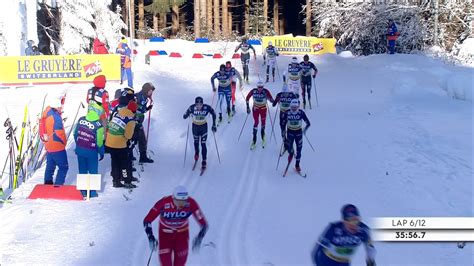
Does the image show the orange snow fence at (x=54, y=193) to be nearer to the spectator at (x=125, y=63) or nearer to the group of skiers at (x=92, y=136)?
the group of skiers at (x=92, y=136)

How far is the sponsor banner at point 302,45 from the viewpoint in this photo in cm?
3512

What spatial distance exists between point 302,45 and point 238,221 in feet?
85.9

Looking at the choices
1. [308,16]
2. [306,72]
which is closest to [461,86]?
[306,72]

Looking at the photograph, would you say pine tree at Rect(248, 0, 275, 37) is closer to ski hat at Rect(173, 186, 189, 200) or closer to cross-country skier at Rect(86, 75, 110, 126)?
cross-country skier at Rect(86, 75, 110, 126)

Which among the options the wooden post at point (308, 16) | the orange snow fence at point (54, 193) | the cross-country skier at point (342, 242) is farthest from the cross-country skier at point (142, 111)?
the wooden post at point (308, 16)

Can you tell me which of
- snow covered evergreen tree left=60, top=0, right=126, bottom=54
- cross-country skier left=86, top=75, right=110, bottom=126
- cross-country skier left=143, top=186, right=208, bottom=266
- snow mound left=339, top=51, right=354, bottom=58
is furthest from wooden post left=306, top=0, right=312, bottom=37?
cross-country skier left=143, top=186, right=208, bottom=266

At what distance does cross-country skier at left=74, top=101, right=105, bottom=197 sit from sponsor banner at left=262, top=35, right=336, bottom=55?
23772mm

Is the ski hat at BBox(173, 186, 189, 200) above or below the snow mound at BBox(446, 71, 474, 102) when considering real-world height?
below

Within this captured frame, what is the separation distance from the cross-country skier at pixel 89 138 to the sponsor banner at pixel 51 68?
1347 cm

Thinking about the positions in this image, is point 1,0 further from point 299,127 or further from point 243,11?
point 243,11

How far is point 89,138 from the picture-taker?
38.0 ft

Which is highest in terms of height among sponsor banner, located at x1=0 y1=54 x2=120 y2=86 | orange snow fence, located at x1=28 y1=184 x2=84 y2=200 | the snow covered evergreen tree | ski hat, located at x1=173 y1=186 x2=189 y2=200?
the snow covered evergreen tree

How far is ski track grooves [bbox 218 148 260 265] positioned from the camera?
9.48 meters

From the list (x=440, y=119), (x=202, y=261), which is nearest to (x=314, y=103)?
(x=440, y=119)
